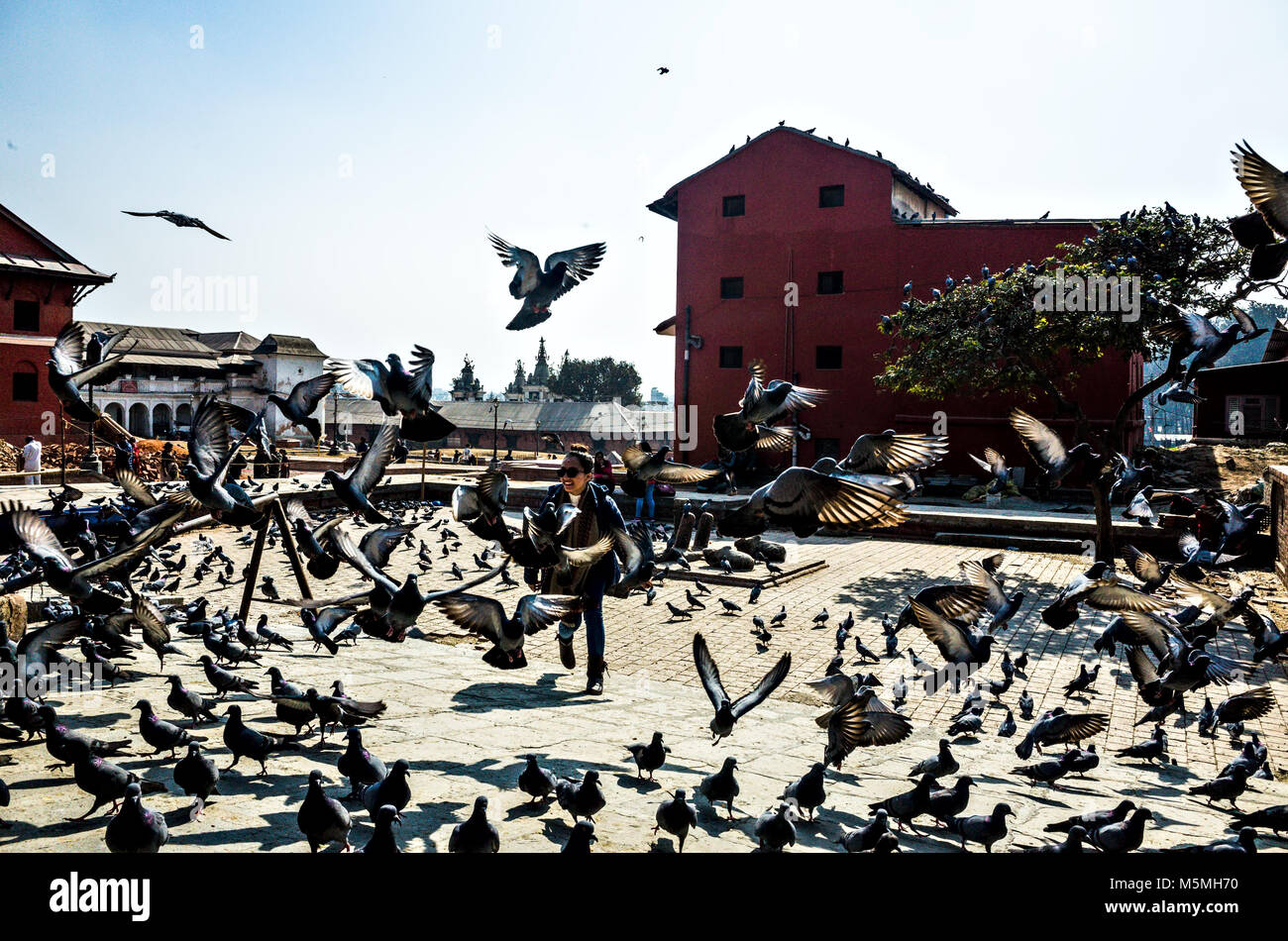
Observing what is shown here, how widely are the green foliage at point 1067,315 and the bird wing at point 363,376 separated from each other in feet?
33.6

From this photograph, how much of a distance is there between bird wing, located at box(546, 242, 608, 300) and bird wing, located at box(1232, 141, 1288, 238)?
3764mm

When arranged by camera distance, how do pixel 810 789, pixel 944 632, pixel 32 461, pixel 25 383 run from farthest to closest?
pixel 25 383
pixel 32 461
pixel 944 632
pixel 810 789

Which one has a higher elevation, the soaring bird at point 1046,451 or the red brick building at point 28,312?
the red brick building at point 28,312

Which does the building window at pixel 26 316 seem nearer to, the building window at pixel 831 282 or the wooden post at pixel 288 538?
the building window at pixel 831 282

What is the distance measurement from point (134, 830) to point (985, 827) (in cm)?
403

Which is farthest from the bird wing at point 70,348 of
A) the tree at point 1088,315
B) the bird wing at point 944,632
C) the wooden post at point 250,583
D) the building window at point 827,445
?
the building window at point 827,445

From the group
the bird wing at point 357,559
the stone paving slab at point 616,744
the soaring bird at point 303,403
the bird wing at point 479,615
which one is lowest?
the stone paving slab at point 616,744

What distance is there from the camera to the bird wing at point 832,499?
4.16 metres

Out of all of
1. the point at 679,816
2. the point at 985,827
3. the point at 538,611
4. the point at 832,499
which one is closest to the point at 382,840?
the point at 679,816

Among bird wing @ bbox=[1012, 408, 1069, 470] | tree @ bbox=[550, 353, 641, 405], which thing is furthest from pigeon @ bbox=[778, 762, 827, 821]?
tree @ bbox=[550, 353, 641, 405]

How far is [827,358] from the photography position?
33.0 m

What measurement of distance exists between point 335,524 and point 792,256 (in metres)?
30.3

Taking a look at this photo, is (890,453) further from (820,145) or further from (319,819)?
(820,145)
